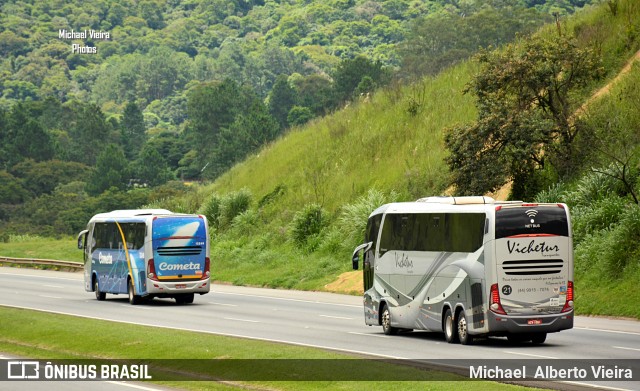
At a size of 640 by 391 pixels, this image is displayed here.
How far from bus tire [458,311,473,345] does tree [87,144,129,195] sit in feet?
370

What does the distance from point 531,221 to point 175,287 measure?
17.0 m

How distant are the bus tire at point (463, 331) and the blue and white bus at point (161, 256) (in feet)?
49.9

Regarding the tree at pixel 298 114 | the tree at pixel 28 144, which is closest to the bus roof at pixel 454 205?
the tree at pixel 28 144

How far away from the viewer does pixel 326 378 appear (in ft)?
61.7

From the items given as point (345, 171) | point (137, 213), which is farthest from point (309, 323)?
point (345, 171)

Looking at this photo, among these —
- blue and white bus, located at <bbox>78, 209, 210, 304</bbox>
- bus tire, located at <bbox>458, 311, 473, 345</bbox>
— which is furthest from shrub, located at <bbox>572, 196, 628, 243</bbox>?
bus tire, located at <bbox>458, 311, 473, 345</bbox>

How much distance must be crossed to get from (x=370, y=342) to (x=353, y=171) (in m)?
33.9

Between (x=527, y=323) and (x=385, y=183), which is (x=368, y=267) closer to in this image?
(x=527, y=323)

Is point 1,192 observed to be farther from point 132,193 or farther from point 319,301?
point 319,301

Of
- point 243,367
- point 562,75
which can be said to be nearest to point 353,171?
point 562,75

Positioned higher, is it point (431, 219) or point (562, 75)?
point (562, 75)

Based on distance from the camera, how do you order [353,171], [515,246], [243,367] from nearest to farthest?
[243,367]
[515,246]
[353,171]

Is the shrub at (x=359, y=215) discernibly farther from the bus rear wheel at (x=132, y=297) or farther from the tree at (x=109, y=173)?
the tree at (x=109, y=173)

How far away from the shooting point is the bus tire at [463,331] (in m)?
25.1
